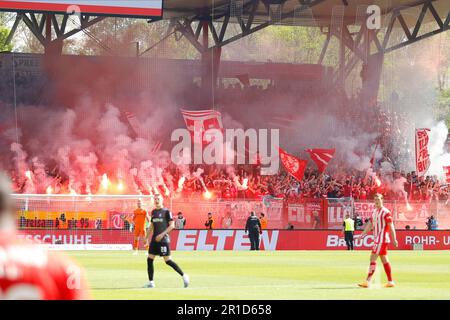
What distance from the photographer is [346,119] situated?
183 ft

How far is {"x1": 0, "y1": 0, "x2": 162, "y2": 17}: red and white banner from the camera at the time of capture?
4634 cm

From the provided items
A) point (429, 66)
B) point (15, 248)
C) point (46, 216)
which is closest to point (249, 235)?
point (46, 216)

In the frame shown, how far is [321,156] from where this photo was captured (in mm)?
53094

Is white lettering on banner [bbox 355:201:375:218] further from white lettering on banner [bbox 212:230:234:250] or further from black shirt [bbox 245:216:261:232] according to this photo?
white lettering on banner [bbox 212:230:234:250]

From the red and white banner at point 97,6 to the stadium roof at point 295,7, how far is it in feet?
17.3

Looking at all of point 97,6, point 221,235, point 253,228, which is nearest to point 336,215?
point 253,228

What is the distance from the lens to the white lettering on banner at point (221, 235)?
44812mm

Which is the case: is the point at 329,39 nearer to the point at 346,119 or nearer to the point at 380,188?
the point at 346,119

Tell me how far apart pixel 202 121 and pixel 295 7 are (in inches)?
301

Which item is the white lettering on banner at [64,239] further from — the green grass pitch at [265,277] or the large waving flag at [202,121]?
the large waving flag at [202,121]

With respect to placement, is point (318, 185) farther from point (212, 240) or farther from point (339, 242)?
point (212, 240)

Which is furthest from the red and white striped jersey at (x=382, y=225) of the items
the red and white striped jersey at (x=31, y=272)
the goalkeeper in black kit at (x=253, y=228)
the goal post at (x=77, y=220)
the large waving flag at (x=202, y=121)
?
the large waving flag at (x=202, y=121)

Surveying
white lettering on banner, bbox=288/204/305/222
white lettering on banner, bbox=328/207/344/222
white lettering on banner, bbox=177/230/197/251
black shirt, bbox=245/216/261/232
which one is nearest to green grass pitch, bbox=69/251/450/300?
black shirt, bbox=245/216/261/232

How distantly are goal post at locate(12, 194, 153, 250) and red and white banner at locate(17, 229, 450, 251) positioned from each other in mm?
42
